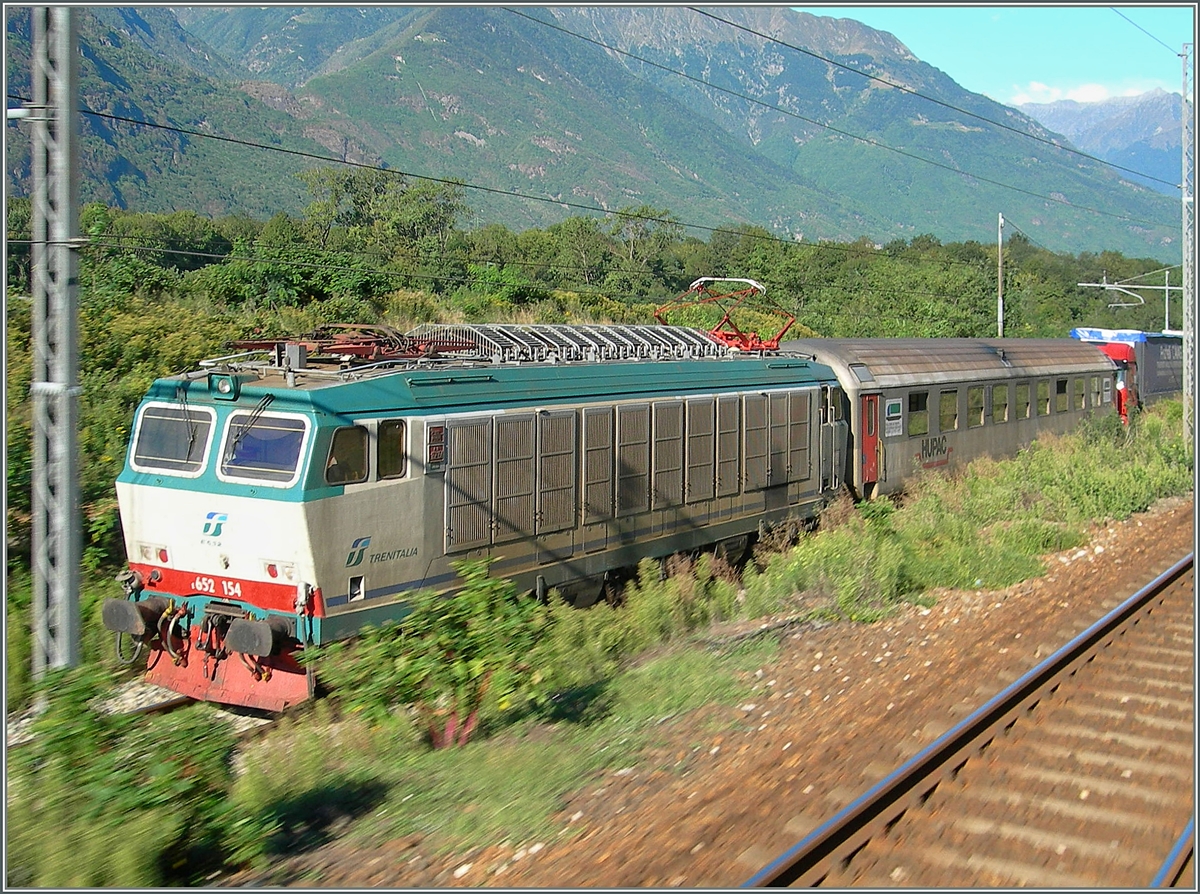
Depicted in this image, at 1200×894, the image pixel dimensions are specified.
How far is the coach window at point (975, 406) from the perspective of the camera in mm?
21125

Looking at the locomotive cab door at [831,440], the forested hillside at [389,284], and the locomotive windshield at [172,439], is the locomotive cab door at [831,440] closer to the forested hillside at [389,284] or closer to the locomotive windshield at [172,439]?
the forested hillside at [389,284]

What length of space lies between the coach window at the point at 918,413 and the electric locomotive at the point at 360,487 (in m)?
7.04

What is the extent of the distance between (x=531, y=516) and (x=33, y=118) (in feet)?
19.4

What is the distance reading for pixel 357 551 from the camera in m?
9.67

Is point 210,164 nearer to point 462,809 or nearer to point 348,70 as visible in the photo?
point 348,70

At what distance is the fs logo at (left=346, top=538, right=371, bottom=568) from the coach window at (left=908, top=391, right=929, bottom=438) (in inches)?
475

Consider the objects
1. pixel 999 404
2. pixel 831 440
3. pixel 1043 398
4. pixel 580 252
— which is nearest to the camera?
pixel 831 440

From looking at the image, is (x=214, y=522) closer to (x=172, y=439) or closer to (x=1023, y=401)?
(x=172, y=439)

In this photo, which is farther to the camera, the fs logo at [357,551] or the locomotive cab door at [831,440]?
the locomotive cab door at [831,440]

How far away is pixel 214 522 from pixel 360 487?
4.22 ft

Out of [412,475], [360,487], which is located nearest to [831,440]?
[412,475]

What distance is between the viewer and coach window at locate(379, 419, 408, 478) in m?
10.1

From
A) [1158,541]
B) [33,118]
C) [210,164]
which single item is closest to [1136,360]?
[1158,541]

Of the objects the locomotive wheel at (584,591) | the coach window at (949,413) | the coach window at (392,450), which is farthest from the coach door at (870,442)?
the coach window at (392,450)
